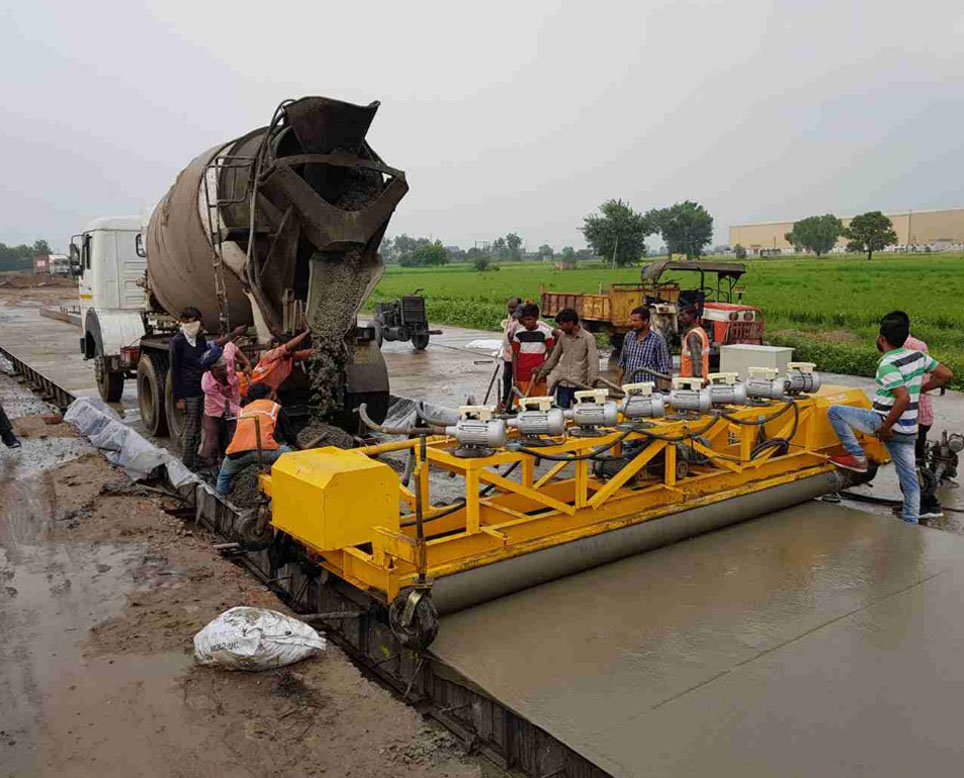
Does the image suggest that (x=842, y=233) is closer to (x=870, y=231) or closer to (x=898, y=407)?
(x=870, y=231)

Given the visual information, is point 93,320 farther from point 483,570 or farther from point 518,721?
point 518,721

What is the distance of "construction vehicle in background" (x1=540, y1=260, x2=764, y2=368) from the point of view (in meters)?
15.3

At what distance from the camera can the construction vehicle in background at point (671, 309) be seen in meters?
15.3

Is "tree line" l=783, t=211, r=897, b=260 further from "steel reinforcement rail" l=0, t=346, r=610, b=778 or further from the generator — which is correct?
"steel reinforcement rail" l=0, t=346, r=610, b=778

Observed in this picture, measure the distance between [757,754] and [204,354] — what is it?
21.7ft

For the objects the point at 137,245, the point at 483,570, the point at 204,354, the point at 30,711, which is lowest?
the point at 30,711

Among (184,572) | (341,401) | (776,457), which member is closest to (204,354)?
(341,401)

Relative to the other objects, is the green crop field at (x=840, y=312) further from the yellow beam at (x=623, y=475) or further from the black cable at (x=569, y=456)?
the black cable at (x=569, y=456)

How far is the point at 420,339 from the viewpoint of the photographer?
19.4 m

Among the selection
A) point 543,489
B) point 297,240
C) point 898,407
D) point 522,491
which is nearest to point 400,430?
point 522,491

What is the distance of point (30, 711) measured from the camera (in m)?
3.78

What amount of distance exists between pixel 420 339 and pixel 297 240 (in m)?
12.1

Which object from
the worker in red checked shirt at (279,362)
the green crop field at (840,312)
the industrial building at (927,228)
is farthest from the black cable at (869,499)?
the industrial building at (927,228)

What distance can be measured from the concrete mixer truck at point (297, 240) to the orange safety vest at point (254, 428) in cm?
163
